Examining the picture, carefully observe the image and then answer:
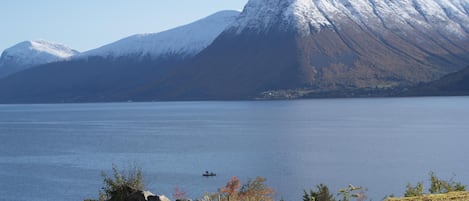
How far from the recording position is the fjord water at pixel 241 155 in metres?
72.2

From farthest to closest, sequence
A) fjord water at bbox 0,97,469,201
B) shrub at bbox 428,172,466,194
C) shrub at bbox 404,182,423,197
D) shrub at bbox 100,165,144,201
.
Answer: fjord water at bbox 0,97,469,201 < shrub at bbox 428,172,466,194 < shrub at bbox 404,182,423,197 < shrub at bbox 100,165,144,201

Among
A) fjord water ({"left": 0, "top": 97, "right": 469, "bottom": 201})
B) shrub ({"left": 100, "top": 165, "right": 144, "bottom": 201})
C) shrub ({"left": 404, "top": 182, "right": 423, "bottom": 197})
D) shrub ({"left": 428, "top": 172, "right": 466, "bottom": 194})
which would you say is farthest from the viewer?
fjord water ({"left": 0, "top": 97, "right": 469, "bottom": 201})

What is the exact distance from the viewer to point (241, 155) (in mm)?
100188

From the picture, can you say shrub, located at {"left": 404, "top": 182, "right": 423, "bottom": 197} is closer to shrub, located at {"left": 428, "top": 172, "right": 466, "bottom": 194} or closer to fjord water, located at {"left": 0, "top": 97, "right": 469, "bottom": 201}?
shrub, located at {"left": 428, "top": 172, "right": 466, "bottom": 194}

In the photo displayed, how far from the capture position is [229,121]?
182750 mm

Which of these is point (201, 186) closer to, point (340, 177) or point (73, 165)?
point (340, 177)

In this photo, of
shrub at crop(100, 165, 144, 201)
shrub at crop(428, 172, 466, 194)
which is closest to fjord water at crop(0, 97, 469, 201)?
shrub at crop(428, 172, 466, 194)

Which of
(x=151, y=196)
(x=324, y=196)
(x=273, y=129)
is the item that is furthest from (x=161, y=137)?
(x=151, y=196)

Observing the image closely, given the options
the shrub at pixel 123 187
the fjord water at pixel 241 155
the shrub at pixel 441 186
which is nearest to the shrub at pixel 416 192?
the shrub at pixel 441 186

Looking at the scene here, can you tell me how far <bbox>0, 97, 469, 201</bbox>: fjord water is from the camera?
72.2m

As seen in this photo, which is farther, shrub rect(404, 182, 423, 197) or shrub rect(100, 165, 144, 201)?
shrub rect(404, 182, 423, 197)

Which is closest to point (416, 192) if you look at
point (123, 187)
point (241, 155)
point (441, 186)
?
point (441, 186)

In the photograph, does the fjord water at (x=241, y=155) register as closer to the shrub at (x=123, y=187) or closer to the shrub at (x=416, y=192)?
the shrub at (x=416, y=192)

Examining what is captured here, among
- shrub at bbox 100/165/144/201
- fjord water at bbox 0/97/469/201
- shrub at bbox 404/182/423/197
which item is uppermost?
fjord water at bbox 0/97/469/201
